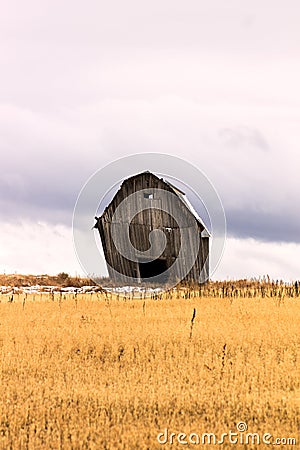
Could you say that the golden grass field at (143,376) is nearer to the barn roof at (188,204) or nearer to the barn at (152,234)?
the barn roof at (188,204)

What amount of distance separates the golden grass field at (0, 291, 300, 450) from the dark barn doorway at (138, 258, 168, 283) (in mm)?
13017

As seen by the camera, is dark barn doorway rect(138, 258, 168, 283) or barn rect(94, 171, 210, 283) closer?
barn rect(94, 171, 210, 283)

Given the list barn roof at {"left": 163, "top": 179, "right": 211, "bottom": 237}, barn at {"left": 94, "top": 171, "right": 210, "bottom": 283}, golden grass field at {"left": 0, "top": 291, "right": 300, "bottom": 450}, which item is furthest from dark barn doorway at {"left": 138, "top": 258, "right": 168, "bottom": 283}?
golden grass field at {"left": 0, "top": 291, "right": 300, "bottom": 450}

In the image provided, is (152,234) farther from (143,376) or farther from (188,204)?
(143,376)

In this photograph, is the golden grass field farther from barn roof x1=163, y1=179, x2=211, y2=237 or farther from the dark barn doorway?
the dark barn doorway

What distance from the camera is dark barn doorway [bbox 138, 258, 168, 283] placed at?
33.3 m

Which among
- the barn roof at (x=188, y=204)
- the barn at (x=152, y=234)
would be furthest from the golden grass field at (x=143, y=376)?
the barn at (x=152, y=234)

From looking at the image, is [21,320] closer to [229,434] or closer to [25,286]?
[229,434]

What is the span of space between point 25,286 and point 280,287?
14732mm

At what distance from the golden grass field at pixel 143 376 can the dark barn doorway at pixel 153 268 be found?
1302cm

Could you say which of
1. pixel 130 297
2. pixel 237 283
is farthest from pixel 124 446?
pixel 237 283

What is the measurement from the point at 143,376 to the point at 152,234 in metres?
20.7

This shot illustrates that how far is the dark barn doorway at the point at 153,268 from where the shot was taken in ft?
109

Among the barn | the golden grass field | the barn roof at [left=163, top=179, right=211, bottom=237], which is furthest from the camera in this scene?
the barn
